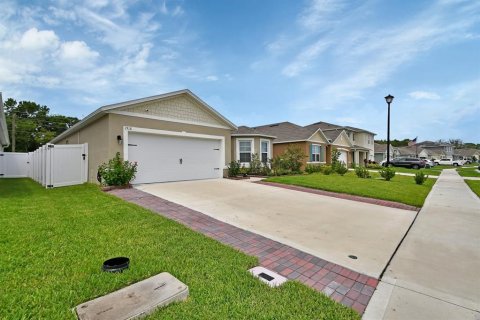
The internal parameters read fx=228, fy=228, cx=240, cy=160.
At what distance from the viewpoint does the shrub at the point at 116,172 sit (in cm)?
909

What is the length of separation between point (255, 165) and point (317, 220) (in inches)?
403

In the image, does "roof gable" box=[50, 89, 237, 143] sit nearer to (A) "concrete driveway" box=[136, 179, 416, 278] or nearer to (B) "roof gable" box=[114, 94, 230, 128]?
(B) "roof gable" box=[114, 94, 230, 128]

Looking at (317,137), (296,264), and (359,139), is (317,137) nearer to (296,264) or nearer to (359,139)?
(359,139)

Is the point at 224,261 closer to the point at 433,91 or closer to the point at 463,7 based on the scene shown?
the point at 463,7

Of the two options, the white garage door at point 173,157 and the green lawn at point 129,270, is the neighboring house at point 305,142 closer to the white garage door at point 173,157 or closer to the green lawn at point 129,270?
the white garage door at point 173,157

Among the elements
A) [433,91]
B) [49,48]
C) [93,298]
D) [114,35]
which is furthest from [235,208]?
[433,91]

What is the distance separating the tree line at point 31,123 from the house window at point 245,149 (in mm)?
36270

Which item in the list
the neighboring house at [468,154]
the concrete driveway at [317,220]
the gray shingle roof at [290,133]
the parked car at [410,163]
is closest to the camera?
the concrete driveway at [317,220]

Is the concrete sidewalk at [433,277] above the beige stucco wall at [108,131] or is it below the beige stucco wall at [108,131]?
below

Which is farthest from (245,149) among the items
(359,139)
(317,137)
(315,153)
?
(359,139)

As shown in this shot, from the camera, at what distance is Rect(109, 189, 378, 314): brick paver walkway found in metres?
2.72

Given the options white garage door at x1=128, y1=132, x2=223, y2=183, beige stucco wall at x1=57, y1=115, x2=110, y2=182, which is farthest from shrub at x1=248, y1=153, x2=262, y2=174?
beige stucco wall at x1=57, y1=115, x2=110, y2=182

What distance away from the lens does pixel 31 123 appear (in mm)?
35656

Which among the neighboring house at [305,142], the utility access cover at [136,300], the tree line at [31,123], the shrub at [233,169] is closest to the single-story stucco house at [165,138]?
the shrub at [233,169]
